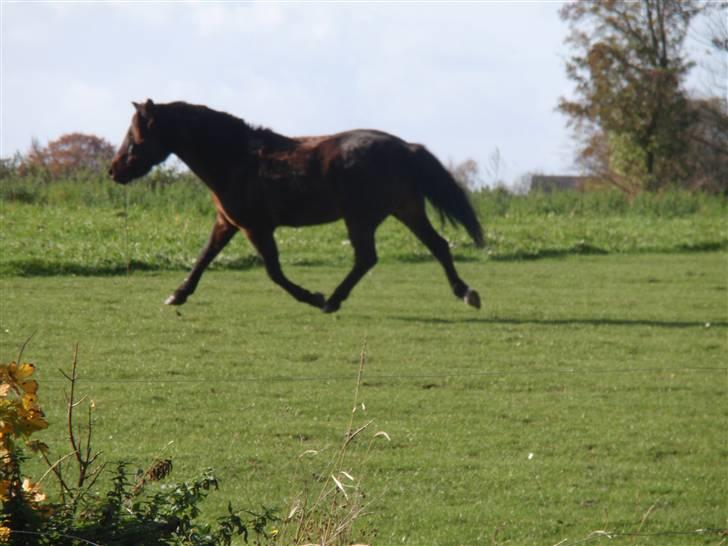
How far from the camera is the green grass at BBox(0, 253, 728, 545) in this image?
6688 mm

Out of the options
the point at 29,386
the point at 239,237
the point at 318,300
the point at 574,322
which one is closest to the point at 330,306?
the point at 318,300

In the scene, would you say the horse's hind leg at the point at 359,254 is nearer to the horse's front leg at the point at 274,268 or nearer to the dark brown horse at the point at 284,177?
the dark brown horse at the point at 284,177

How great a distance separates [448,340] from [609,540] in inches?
217

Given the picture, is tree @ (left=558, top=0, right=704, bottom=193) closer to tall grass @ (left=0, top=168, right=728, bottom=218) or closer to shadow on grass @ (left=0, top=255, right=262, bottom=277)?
tall grass @ (left=0, top=168, right=728, bottom=218)

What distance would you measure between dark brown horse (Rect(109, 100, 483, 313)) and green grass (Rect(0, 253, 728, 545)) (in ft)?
2.05

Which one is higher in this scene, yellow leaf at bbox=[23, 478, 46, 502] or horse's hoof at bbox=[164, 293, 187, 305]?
horse's hoof at bbox=[164, 293, 187, 305]

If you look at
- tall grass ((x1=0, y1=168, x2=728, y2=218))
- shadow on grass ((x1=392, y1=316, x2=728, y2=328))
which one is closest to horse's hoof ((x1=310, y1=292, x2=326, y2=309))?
shadow on grass ((x1=392, y1=316, x2=728, y2=328))

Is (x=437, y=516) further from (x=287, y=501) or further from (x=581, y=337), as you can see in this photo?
A: (x=581, y=337)

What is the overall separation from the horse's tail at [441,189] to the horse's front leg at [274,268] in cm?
142

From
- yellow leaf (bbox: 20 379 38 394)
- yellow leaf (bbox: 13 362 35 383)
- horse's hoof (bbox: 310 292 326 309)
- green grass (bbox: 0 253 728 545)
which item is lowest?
green grass (bbox: 0 253 728 545)

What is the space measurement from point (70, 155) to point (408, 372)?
15353 mm

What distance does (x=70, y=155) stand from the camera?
24094 millimetres

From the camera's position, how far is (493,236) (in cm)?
1966

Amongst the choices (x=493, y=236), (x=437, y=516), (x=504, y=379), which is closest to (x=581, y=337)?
(x=504, y=379)
